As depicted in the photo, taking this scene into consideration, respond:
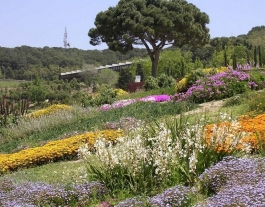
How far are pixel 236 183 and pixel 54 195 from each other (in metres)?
2.45

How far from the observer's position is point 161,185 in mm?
6023

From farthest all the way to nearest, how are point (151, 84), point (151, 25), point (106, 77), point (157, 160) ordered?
point (106, 77) → point (151, 25) → point (151, 84) → point (157, 160)

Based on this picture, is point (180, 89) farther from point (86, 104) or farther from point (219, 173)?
point (219, 173)

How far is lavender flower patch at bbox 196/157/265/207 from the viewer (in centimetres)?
427

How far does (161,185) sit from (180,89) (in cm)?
1550

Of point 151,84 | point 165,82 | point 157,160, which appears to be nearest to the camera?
point 157,160

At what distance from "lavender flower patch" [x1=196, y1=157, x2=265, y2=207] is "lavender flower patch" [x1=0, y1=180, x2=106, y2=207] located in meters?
1.51

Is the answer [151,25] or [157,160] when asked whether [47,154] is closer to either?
[157,160]

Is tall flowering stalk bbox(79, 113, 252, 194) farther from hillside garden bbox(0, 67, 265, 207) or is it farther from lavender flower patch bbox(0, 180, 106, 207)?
lavender flower patch bbox(0, 180, 106, 207)

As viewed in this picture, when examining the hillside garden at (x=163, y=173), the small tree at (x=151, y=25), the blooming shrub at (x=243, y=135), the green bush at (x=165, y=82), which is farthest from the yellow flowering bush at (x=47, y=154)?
the small tree at (x=151, y=25)

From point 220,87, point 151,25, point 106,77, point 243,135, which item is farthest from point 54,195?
point 106,77

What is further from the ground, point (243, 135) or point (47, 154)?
point (243, 135)

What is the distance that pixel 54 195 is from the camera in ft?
20.1

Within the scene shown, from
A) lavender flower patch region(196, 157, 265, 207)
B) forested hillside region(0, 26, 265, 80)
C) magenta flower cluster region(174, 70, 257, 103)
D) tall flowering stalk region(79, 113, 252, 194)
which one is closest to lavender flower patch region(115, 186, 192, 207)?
lavender flower patch region(196, 157, 265, 207)
